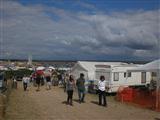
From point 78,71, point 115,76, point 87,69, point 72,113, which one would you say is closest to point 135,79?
point 115,76

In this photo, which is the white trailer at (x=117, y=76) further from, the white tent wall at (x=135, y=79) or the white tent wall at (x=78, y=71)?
the white tent wall at (x=78, y=71)

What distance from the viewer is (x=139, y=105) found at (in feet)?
70.5

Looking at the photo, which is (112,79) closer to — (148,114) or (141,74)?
(141,74)

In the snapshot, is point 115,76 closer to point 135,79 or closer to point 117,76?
point 117,76

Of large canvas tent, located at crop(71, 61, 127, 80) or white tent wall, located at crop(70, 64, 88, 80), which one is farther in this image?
white tent wall, located at crop(70, 64, 88, 80)

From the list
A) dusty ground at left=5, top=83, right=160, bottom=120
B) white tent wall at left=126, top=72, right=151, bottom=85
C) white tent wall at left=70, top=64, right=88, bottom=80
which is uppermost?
white tent wall at left=70, top=64, right=88, bottom=80

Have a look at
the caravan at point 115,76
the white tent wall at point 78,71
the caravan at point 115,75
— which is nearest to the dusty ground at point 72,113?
the caravan at point 115,76

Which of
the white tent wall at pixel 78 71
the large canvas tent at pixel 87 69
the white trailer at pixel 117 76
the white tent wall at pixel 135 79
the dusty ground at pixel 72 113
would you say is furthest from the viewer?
the white tent wall at pixel 78 71

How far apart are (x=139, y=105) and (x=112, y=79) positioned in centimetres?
810

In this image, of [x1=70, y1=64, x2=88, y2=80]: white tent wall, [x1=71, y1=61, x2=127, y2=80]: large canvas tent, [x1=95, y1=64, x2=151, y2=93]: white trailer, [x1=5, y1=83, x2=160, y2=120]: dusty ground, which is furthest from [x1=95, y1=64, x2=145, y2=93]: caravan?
[x1=5, y1=83, x2=160, y2=120]: dusty ground

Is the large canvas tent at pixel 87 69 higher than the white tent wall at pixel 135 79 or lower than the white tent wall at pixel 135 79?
higher

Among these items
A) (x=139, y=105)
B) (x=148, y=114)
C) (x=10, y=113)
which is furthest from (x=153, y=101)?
(x=10, y=113)

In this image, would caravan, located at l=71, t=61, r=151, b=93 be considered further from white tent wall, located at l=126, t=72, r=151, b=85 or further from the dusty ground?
the dusty ground

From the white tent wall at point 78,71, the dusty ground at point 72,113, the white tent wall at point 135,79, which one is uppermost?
the white tent wall at point 78,71
